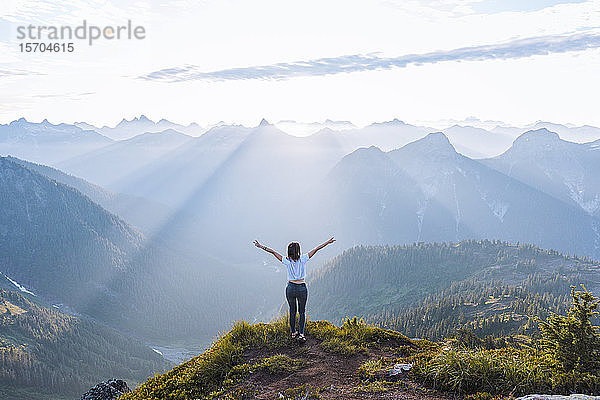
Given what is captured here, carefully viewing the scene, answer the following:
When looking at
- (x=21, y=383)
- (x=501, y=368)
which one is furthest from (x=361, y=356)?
(x=21, y=383)

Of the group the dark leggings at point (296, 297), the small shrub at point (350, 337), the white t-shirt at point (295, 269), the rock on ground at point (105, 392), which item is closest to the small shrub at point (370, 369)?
the small shrub at point (350, 337)

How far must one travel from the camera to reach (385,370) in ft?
48.0

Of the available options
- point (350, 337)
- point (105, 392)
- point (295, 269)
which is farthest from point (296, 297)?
point (105, 392)

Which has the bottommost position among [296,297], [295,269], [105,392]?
[105,392]

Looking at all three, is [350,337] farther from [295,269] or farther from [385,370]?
[295,269]

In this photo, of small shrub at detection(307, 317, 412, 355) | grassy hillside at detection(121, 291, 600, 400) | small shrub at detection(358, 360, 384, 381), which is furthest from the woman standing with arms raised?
small shrub at detection(358, 360, 384, 381)

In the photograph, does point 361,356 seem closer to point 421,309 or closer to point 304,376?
point 304,376

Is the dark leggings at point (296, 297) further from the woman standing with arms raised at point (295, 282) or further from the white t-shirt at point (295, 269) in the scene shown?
the white t-shirt at point (295, 269)

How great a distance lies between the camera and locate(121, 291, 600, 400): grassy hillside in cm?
1248

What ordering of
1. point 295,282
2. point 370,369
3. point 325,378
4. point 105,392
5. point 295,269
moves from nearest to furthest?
point 325,378 < point 370,369 < point 295,269 < point 295,282 < point 105,392

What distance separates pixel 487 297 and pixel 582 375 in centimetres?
16062

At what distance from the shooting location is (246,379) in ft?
47.2

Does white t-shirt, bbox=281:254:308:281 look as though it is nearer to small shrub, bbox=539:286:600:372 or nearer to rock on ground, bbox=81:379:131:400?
small shrub, bbox=539:286:600:372

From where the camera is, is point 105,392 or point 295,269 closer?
point 295,269
